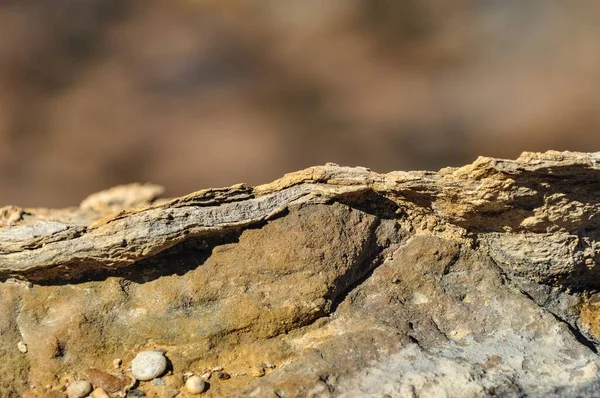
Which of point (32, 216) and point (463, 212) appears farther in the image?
point (32, 216)

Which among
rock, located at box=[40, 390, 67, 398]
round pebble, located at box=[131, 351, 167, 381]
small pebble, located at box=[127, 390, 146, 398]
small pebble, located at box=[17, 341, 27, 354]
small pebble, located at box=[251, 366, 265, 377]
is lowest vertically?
small pebble, located at box=[127, 390, 146, 398]

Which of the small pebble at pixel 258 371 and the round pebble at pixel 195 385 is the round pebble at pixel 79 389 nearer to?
the round pebble at pixel 195 385

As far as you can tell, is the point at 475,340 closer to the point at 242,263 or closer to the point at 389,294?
the point at 389,294

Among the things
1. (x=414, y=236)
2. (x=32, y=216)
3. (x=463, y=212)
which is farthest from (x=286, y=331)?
(x=32, y=216)

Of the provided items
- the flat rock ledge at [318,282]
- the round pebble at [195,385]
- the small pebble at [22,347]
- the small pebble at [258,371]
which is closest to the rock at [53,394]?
the flat rock ledge at [318,282]

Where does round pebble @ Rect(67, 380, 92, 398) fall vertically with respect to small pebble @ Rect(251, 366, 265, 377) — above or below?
above

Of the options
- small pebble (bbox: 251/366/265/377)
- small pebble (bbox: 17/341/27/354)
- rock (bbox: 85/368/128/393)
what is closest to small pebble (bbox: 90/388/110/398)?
rock (bbox: 85/368/128/393)

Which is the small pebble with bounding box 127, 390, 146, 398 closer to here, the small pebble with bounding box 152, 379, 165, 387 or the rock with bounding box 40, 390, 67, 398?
the small pebble with bounding box 152, 379, 165, 387
